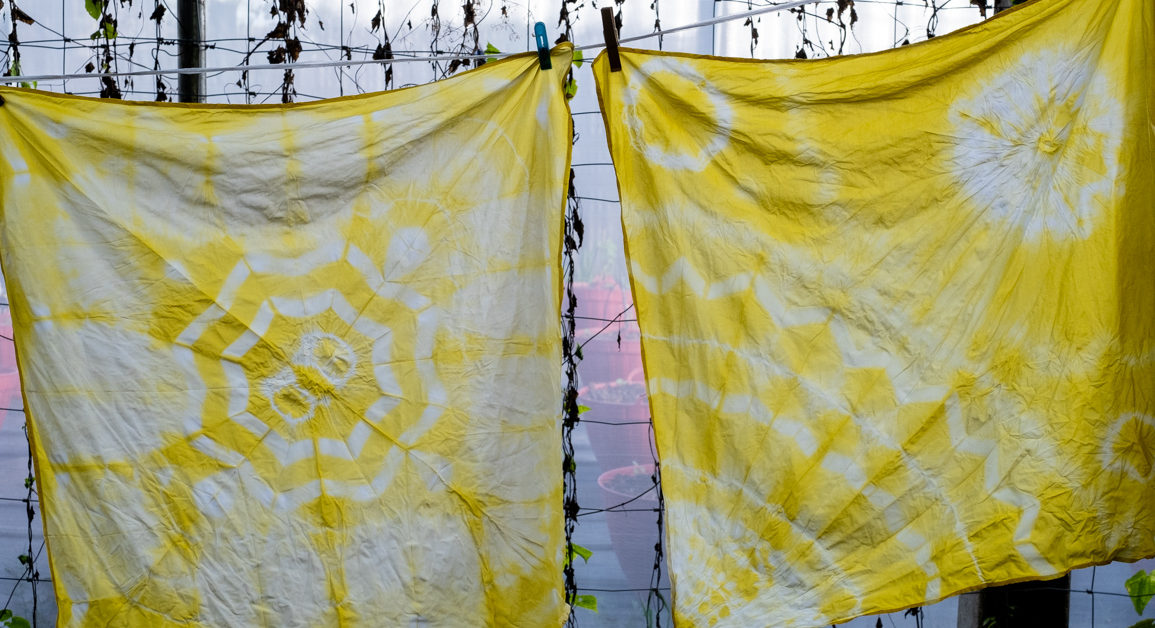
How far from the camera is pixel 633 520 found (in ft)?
8.72

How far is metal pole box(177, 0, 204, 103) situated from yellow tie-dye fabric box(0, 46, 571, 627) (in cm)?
54

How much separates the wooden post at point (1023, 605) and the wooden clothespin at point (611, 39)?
174 centimetres

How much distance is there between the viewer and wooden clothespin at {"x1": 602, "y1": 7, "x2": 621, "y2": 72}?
1842 mm

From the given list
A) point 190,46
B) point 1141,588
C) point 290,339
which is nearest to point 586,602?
point 290,339

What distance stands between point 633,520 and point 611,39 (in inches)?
55.0

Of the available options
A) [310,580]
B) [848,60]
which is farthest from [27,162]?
[848,60]

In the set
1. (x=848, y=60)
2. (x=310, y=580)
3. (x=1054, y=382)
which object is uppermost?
(x=848, y=60)

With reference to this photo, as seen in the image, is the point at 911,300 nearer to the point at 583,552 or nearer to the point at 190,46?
the point at 583,552

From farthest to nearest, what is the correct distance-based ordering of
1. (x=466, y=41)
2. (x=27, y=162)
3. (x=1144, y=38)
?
(x=466, y=41)
(x=27, y=162)
(x=1144, y=38)

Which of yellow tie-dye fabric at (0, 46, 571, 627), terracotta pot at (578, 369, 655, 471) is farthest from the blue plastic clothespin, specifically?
terracotta pot at (578, 369, 655, 471)

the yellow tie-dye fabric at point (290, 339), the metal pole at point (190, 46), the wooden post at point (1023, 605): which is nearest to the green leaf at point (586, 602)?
the yellow tie-dye fabric at point (290, 339)

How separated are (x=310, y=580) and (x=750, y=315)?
43.1 inches

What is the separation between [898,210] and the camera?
1.87 m

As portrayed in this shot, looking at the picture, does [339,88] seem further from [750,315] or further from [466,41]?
[750,315]
